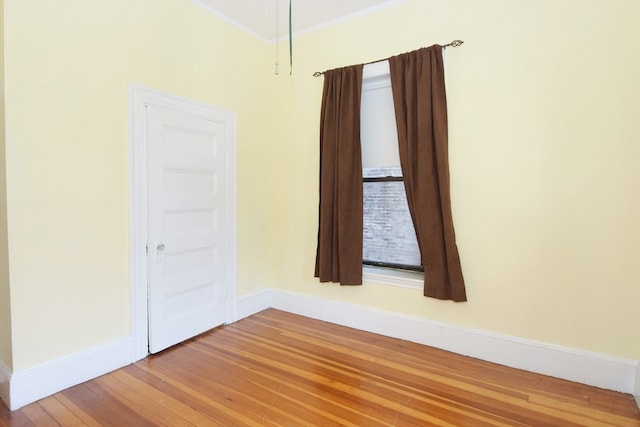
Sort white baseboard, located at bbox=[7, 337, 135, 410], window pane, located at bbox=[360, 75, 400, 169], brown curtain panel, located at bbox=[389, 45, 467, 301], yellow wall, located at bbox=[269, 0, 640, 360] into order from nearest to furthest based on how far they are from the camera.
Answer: white baseboard, located at bbox=[7, 337, 135, 410] → yellow wall, located at bbox=[269, 0, 640, 360] → brown curtain panel, located at bbox=[389, 45, 467, 301] → window pane, located at bbox=[360, 75, 400, 169]

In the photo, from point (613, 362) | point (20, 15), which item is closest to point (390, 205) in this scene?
point (613, 362)

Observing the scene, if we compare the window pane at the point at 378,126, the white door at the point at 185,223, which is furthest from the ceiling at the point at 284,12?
the white door at the point at 185,223

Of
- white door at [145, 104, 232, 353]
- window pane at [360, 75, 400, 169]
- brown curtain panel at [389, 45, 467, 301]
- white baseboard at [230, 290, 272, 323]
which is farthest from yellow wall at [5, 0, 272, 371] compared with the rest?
brown curtain panel at [389, 45, 467, 301]

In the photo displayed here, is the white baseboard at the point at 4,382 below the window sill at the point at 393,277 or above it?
below

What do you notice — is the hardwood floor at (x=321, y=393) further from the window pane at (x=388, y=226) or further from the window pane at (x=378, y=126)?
the window pane at (x=378, y=126)

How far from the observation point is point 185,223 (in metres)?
3.00

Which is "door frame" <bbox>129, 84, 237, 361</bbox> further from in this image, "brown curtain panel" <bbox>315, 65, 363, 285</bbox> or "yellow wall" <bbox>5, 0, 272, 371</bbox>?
"brown curtain panel" <bbox>315, 65, 363, 285</bbox>

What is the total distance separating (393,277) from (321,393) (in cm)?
129

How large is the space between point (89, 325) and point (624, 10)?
14.1 feet

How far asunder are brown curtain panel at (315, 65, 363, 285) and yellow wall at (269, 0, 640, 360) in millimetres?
433

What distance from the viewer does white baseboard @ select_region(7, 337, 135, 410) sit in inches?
81.7

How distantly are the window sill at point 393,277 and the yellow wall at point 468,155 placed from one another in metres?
0.12

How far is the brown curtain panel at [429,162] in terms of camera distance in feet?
8.95

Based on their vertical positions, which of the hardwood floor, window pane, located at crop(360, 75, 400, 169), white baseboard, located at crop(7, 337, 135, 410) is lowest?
the hardwood floor
